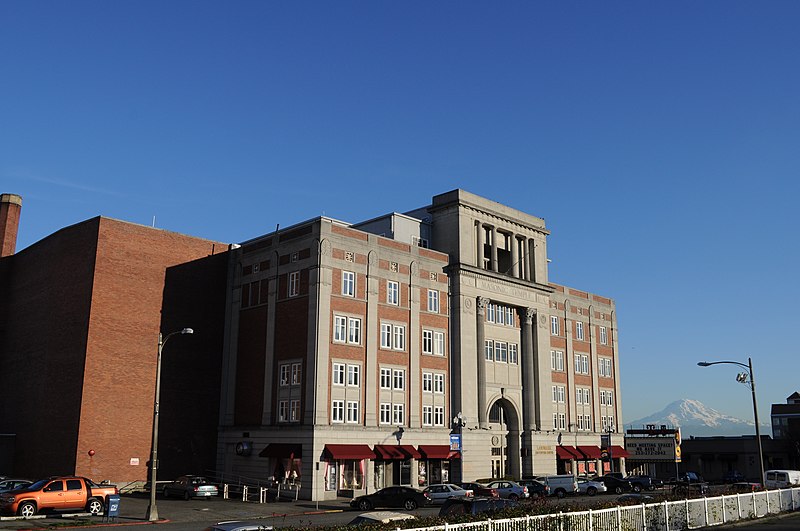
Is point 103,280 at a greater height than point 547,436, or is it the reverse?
point 103,280

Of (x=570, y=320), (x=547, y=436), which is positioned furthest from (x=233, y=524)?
(x=570, y=320)

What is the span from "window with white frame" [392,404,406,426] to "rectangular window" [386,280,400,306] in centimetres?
816

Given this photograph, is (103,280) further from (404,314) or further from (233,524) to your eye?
(233,524)

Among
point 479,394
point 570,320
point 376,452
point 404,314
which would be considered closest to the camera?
point 376,452

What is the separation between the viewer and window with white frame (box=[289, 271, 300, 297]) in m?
58.1

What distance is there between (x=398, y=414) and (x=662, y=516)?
32.2 meters

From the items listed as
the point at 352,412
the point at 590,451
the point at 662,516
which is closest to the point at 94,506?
the point at 352,412

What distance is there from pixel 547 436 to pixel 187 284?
36.1 meters

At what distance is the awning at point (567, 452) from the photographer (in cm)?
7338

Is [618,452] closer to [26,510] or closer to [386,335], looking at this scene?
[386,335]

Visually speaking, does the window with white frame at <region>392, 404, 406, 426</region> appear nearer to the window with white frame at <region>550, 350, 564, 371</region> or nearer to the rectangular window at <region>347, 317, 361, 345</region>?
the rectangular window at <region>347, 317, 361, 345</region>

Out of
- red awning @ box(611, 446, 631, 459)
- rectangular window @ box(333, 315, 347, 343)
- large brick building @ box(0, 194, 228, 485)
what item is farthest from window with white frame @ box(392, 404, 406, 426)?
red awning @ box(611, 446, 631, 459)

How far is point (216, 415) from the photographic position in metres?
62.1

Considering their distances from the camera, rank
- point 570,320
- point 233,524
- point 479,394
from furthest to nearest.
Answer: point 570,320, point 479,394, point 233,524
